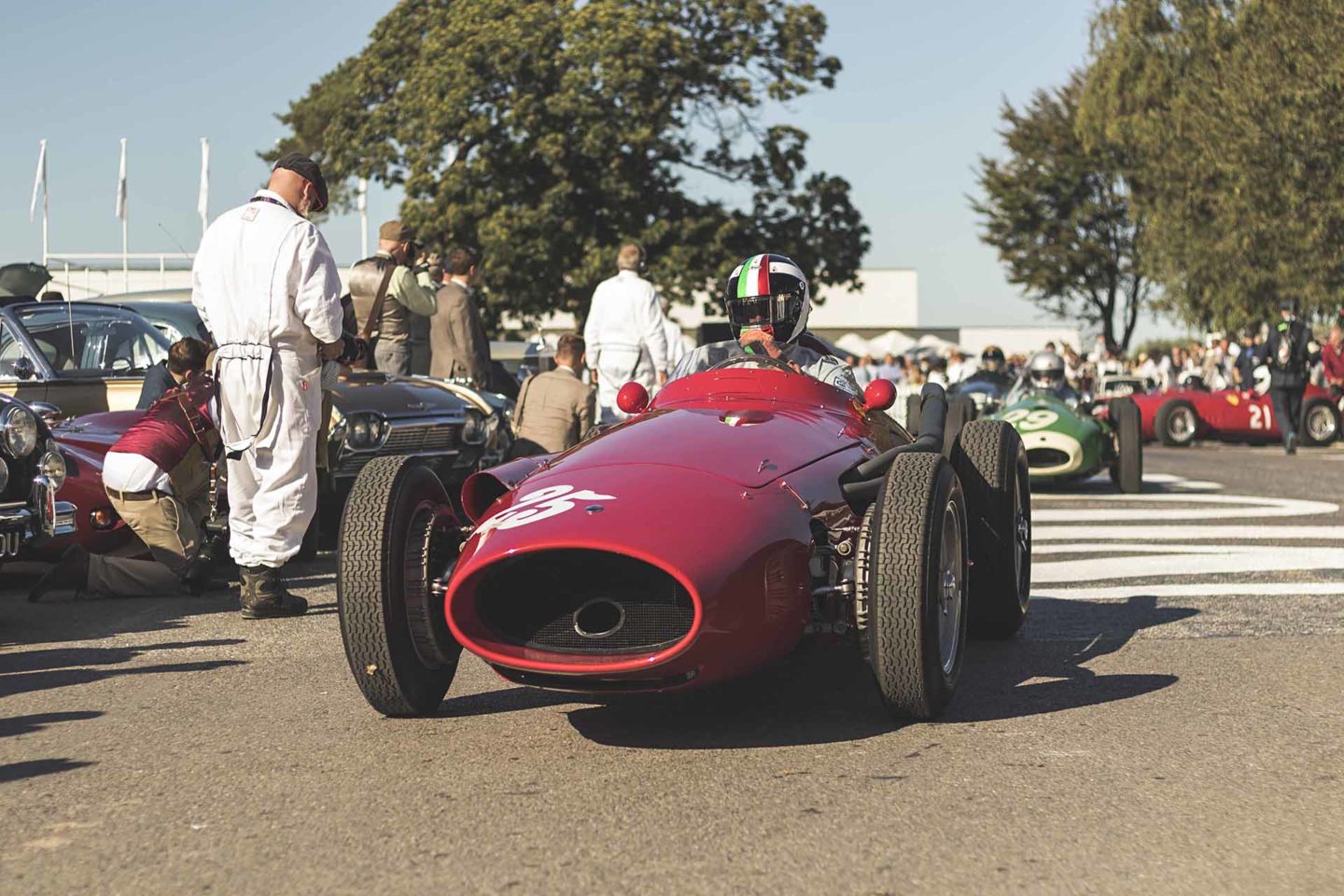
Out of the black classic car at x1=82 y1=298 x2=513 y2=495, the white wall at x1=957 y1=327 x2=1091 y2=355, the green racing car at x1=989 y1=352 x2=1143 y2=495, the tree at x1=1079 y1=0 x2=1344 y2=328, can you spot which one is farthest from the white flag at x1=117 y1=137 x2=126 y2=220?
the white wall at x1=957 y1=327 x2=1091 y2=355

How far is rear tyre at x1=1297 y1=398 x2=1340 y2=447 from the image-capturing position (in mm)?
26594

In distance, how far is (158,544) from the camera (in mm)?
8633

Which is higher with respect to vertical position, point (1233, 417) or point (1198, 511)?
point (1233, 417)

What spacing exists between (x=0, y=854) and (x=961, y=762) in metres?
2.49

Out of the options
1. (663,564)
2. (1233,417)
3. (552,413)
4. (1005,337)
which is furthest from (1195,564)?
(1005,337)

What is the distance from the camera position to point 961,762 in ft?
15.5

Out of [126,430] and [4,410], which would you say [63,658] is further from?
[126,430]

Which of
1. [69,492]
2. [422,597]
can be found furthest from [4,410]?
[422,597]

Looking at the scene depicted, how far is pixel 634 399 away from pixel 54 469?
9.90ft

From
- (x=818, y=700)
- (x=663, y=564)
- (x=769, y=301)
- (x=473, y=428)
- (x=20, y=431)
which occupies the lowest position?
(x=818, y=700)

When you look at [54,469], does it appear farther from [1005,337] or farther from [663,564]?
[1005,337]

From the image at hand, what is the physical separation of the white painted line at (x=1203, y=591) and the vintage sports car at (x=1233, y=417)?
734 inches

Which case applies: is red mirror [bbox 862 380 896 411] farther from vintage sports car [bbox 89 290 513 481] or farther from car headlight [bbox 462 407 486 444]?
car headlight [bbox 462 407 486 444]

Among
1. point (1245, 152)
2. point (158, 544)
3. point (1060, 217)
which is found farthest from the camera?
point (1060, 217)
